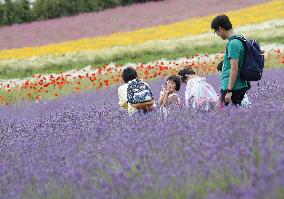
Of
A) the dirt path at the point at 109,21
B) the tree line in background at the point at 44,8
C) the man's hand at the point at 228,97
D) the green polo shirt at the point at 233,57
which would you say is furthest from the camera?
the tree line in background at the point at 44,8

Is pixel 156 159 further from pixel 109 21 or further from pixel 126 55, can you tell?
pixel 109 21

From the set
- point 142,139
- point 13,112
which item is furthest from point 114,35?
point 142,139

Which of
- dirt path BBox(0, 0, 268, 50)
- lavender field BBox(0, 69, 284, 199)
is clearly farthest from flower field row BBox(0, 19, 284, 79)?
lavender field BBox(0, 69, 284, 199)

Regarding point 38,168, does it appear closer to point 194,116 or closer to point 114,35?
point 194,116

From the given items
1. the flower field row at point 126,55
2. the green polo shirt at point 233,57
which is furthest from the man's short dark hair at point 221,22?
the flower field row at point 126,55

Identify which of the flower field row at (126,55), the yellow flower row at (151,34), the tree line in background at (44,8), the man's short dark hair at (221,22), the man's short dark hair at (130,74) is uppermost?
the tree line in background at (44,8)

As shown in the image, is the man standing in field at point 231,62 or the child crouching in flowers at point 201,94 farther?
the child crouching in flowers at point 201,94

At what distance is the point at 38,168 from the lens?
164 inches

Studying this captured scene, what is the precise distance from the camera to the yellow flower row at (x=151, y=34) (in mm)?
23938

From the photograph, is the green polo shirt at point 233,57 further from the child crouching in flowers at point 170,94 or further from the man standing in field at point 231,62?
the child crouching in flowers at point 170,94

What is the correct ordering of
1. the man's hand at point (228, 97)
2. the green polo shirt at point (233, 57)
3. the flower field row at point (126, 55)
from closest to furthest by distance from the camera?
the green polo shirt at point (233, 57) < the man's hand at point (228, 97) < the flower field row at point (126, 55)

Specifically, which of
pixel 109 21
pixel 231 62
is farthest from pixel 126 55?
pixel 231 62

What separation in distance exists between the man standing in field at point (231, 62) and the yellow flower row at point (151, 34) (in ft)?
54.7

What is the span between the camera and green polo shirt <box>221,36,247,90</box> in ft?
19.8
